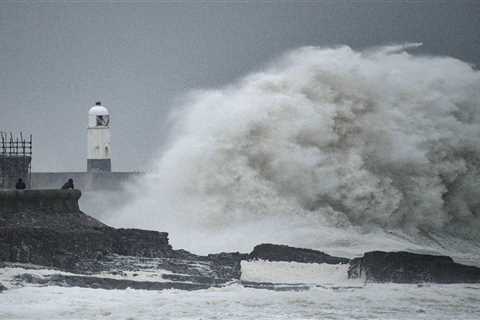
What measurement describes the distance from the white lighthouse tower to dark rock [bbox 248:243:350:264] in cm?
1881

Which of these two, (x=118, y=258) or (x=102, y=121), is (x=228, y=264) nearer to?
(x=118, y=258)

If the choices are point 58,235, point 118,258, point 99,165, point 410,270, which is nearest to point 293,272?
point 410,270

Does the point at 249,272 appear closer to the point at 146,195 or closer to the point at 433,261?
the point at 433,261

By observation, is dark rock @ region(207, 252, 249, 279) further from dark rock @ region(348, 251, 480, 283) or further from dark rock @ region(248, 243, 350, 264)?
dark rock @ region(348, 251, 480, 283)

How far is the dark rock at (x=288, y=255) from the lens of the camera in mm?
26438

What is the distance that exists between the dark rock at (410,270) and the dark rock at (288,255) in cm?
182

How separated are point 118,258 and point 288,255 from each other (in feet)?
12.9

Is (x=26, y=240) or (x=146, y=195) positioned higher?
(x=146, y=195)

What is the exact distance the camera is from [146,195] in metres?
39.2

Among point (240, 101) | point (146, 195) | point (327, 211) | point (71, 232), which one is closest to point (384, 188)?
point (327, 211)

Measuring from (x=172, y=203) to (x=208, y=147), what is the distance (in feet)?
6.71

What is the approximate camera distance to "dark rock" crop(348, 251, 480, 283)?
24375 mm

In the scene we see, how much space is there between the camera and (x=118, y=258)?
2423 centimetres

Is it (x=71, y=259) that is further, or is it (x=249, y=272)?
(x=249, y=272)
